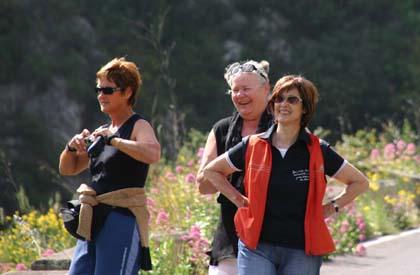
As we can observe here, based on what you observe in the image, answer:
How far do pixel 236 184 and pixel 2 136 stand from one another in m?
33.6

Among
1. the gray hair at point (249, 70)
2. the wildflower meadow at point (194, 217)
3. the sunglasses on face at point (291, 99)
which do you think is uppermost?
the gray hair at point (249, 70)

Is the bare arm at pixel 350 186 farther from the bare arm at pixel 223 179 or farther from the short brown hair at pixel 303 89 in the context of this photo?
the bare arm at pixel 223 179

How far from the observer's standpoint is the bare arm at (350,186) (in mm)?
5746

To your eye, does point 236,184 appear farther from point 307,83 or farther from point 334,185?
point 334,185

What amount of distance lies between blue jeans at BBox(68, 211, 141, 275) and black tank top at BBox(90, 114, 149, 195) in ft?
0.45

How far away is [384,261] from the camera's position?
10.5m

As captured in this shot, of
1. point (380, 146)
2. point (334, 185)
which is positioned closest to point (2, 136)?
point (380, 146)

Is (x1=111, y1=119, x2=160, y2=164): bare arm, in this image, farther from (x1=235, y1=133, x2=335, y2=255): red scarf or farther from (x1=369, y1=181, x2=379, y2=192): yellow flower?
(x1=369, y1=181, x2=379, y2=192): yellow flower

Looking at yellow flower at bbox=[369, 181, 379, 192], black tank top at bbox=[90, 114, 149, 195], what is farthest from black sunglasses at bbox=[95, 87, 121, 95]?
yellow flower at bbox=[369, 181, 379, 192]

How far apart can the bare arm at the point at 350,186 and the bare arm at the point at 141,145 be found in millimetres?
842

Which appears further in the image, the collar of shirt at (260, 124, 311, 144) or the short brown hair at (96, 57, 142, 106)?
the short brown hair at (96, 57, 142, 106)

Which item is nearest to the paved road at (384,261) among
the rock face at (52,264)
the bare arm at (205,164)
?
the rock face at (52,264)

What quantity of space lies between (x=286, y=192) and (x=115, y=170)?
0.88 metres

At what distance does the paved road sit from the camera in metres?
9.88
